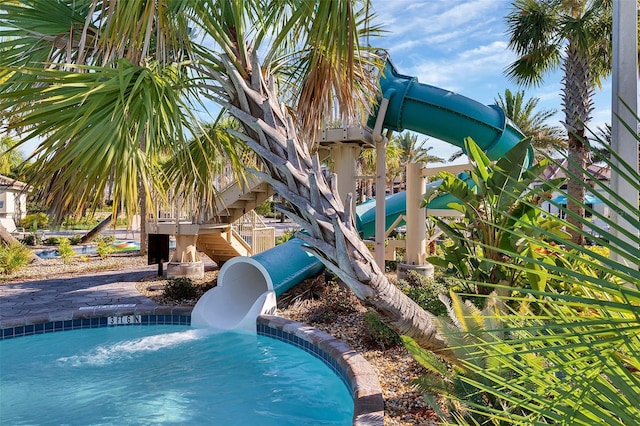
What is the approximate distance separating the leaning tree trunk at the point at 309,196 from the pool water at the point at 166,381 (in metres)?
2.18

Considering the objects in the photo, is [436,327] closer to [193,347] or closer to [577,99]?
[193,347]

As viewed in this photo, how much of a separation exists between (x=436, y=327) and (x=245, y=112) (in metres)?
2.95

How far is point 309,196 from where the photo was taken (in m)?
4.00

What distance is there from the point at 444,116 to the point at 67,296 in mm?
10398

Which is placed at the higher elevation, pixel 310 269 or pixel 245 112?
pixel 245 112

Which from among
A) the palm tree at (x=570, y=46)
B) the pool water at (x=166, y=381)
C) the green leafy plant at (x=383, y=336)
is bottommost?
the pool water at (x=166, y=381)

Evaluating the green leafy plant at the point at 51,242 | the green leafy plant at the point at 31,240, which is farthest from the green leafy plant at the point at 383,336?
the green leafy plant at the point at 31,240

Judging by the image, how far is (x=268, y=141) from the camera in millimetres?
4070

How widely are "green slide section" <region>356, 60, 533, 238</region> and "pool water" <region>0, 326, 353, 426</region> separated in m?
5.57

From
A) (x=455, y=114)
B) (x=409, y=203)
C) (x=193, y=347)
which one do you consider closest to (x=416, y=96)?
(x=455, y=114)

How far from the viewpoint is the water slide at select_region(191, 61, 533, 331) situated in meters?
8.96

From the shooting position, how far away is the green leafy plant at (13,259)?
13.4 m

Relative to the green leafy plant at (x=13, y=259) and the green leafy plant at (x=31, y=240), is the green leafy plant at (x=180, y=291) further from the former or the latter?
the green leafy plant at (x=31, y=240)

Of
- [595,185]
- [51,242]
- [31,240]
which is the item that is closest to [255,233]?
[595,185]
